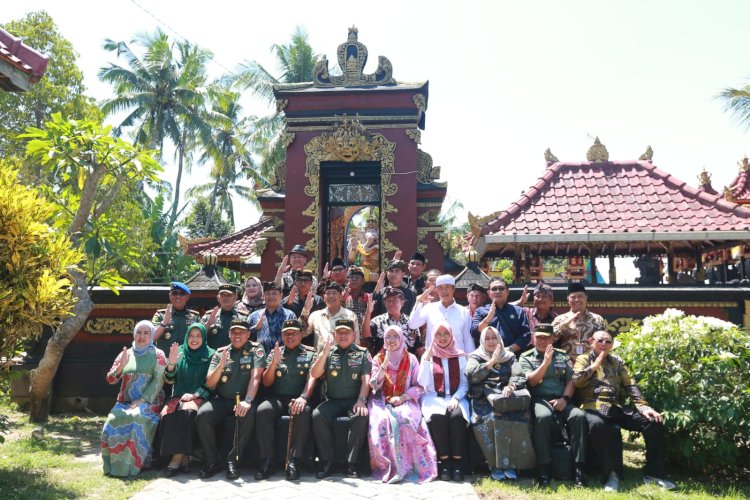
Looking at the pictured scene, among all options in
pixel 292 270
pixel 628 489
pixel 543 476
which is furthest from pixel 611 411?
pixel 292 270

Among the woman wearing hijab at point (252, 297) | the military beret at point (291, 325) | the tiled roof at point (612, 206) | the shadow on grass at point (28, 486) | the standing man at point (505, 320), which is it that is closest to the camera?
the shadow on grass at point (28, 486)

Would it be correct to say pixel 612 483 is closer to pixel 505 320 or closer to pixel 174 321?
pixel 505 320

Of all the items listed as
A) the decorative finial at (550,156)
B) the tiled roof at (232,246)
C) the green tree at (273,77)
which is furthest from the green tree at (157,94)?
the decorative finial at (550,156)

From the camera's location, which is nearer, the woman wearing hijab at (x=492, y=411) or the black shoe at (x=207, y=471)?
the woman wearing hijab at (x=492, y=411)

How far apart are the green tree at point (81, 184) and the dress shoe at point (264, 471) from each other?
3548 mm

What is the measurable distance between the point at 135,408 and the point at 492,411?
360 cm

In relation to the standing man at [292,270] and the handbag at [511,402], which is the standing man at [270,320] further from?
the handbag at [511,402]

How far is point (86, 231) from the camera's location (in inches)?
325

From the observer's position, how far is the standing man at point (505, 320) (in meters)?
5.94

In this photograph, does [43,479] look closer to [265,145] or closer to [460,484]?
[460,484]

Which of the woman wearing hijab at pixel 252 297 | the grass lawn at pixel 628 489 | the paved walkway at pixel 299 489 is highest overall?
the woman wearing hijab at pixel 252 297

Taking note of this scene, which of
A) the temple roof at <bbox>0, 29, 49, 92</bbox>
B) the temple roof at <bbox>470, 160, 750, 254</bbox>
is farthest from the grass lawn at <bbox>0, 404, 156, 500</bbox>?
the temple roof at <bbox>470, 160, 750, 254</bbox>

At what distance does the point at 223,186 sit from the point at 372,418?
28512 mm

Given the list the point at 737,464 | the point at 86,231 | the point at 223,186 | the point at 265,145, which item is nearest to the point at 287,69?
the point at 265,145
